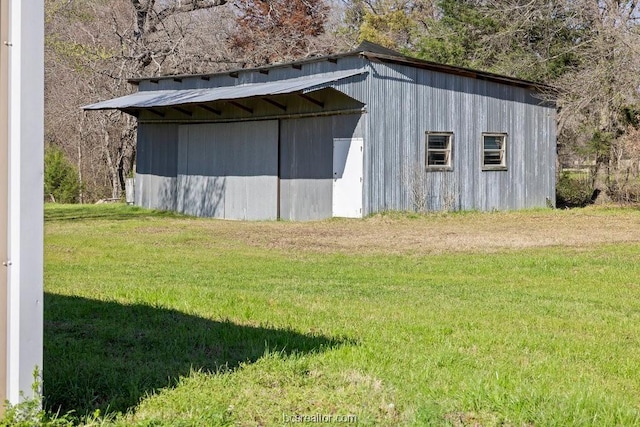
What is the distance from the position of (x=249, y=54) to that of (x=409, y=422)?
1315 inches

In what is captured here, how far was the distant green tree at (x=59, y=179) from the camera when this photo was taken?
31.9 m

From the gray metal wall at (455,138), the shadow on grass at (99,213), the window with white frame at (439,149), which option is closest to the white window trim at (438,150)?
the window with white frame at (439,149)

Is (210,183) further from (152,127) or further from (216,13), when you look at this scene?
(216,13)

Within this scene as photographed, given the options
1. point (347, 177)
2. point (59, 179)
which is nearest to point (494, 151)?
point (347, 177)

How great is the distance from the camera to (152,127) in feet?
91.2

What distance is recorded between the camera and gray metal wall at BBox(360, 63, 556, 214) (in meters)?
20.8

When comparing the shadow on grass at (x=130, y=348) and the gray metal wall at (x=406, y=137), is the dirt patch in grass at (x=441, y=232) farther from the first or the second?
the shadow on grass at (x=130, y=348)

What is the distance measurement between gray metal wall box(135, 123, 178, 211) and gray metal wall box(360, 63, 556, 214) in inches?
319

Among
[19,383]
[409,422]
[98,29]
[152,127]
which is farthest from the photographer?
[98,29]

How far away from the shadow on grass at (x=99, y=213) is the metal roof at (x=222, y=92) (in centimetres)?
310

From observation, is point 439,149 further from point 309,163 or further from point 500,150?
point 309,163

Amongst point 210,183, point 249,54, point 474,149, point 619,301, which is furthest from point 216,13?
point 619,301

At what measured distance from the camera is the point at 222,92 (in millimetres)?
23734

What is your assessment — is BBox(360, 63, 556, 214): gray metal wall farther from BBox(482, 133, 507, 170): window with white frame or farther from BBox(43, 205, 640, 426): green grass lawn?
BBox(43, 205, 640, 426): green grass lawn
